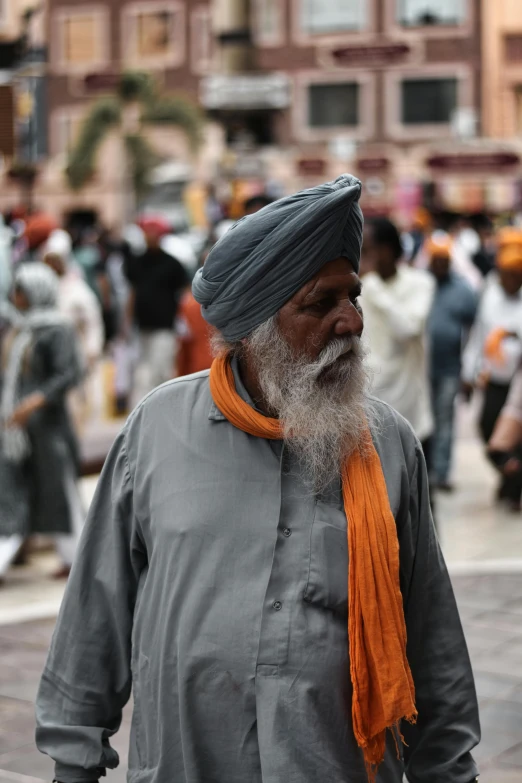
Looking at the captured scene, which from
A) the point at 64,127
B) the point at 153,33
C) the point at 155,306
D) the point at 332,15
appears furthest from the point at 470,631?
the point at 64,127

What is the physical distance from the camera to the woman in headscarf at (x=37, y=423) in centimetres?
727

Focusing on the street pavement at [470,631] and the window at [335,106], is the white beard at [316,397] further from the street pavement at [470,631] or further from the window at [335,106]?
the window at [335,106]

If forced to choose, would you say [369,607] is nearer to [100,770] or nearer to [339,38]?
[100,770]

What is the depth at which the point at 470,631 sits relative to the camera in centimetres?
621

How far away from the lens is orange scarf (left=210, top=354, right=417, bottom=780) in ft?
7.73

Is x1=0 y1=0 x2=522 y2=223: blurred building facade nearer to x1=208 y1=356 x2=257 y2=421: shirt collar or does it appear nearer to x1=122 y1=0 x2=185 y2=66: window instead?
x1=122 y1=0 x2=185 y2=66: window

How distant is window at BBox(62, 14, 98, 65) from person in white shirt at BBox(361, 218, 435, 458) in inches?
1868

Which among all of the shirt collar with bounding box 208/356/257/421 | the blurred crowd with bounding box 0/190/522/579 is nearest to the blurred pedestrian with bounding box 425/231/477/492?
the blurred crowd with bounding box 0/190/522/579

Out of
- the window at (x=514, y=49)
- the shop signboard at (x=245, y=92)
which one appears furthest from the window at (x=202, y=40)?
the shop signboard at (x=245, y=92)

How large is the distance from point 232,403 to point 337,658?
47cm

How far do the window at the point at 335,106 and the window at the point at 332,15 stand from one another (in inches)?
78.6

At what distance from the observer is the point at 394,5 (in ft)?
153

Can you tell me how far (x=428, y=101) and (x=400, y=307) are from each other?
40.2 m

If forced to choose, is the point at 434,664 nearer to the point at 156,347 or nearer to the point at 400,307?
the point at 400,307
